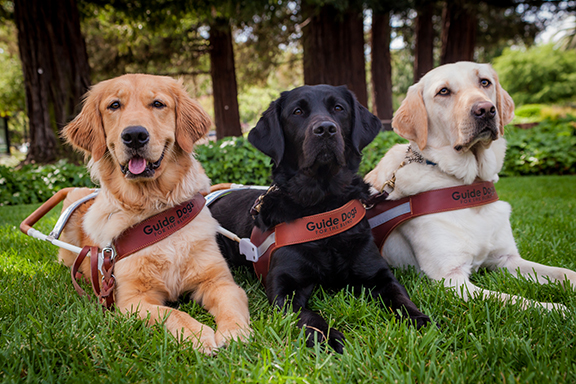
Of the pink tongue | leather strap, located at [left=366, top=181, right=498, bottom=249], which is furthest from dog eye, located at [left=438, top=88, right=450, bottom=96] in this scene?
the pink tongue

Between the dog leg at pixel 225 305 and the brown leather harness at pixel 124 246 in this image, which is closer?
the dog leg at pixel 225 305

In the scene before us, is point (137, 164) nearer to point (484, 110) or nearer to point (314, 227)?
point (314, 227)

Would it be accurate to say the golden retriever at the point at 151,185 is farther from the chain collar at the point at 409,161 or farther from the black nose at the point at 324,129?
the chain collar at the point at 409,161

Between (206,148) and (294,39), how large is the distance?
8303mm

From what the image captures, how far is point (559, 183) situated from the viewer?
7.34 m

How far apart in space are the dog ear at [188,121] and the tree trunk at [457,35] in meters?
11.3

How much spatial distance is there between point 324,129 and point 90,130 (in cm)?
150

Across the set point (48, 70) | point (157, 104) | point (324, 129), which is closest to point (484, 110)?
point (324, 129)

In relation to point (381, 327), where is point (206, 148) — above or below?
above

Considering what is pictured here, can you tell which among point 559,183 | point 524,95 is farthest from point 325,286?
point 524,95

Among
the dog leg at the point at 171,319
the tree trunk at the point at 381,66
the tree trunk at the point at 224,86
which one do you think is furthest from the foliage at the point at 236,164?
the tree trunk at the point at 224,86

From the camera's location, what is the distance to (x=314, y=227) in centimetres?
232

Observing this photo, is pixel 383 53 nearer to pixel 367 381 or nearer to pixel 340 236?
pixel 340 236

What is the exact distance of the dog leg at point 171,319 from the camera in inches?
70.2
